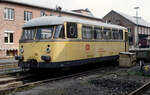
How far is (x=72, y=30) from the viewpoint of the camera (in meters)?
Answer: 12.3

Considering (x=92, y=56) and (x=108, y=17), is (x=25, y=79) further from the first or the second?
(x=108, y=17)

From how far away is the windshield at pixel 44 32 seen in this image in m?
11.7

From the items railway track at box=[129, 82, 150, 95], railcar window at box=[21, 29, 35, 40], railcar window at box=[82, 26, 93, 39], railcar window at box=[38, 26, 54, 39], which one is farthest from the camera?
railcar window at box=[82, 26, 93, 39]

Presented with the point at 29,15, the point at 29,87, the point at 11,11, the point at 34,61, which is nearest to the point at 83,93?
the point at 29,87

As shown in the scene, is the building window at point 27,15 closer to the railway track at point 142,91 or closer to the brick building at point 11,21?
the brick building at point 11,21

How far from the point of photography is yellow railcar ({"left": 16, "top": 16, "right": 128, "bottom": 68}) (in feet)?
37.4

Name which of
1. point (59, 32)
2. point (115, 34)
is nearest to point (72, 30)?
point (59, 32)

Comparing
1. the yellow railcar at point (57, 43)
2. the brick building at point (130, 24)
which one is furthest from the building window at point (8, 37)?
the brick building at point (130, 24)

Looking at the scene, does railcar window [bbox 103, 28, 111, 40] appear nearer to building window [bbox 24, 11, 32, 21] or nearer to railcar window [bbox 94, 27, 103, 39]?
railcar window [bbox 94, 27, 103, 39]

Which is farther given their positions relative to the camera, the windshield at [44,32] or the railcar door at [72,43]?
the railcar door at [72,43]

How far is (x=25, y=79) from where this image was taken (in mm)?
11992

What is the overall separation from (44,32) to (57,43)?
1102 mm

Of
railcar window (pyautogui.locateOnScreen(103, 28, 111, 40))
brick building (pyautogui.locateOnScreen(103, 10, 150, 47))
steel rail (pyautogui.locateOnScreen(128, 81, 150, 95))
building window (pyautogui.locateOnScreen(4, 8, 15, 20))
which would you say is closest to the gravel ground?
steel rail (pyautogui.locateOnScreen(128, 81, 150, 95))

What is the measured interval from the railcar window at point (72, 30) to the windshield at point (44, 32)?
0.42 metres
